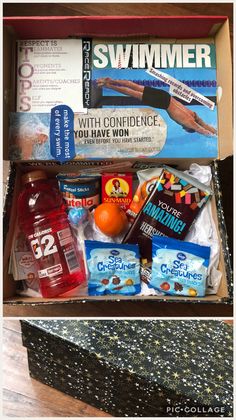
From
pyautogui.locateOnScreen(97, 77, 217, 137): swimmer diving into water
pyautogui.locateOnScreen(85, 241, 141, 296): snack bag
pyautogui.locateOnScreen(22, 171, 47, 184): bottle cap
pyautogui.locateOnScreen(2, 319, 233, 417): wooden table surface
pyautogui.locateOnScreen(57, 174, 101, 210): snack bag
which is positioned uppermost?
pyautogui.locateOnScreen(97, 77, 217, 137): swimmer diving into water

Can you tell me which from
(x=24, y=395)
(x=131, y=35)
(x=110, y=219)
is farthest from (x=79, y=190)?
(x=24, y=395)

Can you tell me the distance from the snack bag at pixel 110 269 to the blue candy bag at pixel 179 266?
0.05 meters

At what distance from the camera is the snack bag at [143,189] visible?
1.00 m

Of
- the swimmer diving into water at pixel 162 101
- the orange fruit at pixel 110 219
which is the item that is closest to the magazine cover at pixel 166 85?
the swimmer diving into water at pixel 162 101

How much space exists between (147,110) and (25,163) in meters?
0.28

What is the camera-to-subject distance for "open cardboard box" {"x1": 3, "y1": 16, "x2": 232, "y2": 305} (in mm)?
898

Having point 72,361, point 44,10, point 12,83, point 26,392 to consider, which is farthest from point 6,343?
point 44,10

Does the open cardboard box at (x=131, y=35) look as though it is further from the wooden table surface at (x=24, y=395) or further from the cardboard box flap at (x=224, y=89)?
the wooden table surface at (x=24, y=395)

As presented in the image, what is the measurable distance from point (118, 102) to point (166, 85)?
0.11 metres

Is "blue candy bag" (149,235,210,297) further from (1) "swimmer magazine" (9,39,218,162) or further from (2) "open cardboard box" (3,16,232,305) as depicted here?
(1) "swimmer magazine" (9,39,218,162)

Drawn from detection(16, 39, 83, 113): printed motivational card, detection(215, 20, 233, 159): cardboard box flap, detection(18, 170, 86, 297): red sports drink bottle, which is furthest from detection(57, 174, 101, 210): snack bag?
detection(215, 20, 233, 159): cardboard box flap

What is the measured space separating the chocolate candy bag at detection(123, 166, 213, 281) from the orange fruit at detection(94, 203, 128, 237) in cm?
3

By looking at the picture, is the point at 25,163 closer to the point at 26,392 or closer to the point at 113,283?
the point at 113,283

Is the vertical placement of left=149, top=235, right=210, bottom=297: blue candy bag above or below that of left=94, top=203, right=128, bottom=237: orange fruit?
below
